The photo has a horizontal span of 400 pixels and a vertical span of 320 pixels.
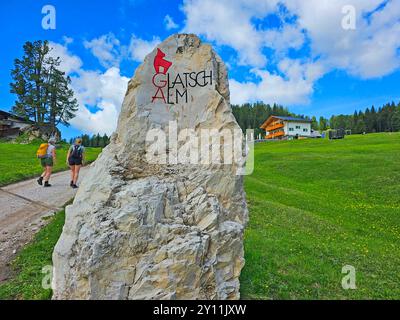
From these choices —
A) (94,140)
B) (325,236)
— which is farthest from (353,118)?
(325,236)

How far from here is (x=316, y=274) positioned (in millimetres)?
9133

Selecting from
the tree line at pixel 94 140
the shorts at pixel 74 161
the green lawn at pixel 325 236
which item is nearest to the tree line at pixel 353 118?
the tree line at pixel 94 140

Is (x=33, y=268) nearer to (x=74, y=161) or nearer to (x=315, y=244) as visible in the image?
(x=74, y=161)

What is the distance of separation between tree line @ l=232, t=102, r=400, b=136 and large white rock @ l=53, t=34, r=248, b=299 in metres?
104

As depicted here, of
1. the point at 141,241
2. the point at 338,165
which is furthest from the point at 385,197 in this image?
the point at 141,241

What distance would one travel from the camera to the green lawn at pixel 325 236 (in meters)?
8.45

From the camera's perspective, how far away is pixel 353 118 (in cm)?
12275

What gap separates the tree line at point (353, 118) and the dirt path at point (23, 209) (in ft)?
328

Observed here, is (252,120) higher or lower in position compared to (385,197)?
higher

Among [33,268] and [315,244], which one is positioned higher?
[33,268]

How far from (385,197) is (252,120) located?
10749 centimetres

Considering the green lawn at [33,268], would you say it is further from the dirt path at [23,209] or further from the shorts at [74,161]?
the shorts at [74,161]

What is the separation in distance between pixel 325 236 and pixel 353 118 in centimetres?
12484
